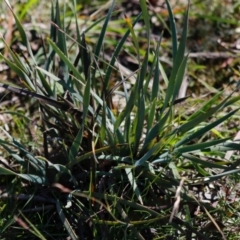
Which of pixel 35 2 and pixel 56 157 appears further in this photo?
pixel 35 2

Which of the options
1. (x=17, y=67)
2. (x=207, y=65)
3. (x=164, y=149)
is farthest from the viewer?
(x=207, y=65)

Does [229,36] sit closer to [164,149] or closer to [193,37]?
[193,37]

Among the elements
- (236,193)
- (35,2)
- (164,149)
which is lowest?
(236,193)

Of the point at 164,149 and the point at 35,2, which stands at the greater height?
the point at 35,2

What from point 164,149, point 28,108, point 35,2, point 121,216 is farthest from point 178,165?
point 35,2

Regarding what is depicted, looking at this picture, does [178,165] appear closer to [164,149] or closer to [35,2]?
[164,149]

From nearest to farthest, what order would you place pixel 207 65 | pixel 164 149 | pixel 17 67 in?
pixel 17 67
pixel 164 149
pixel 207 65
